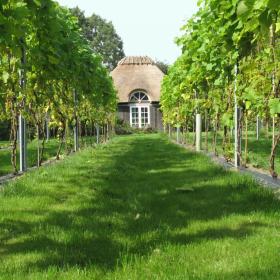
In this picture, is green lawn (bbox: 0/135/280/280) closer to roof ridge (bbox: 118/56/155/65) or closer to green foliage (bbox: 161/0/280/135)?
green foliage (bbox: 161/0/280/135)

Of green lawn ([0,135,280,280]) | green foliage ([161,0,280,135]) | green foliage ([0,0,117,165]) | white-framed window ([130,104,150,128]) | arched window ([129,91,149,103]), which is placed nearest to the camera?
green lawn ([0,135,280,280])

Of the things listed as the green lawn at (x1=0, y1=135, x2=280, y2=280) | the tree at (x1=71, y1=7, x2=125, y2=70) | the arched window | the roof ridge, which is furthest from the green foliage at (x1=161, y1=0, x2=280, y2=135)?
the tree at (x1=71, y1=7, x2=125, y2=70)

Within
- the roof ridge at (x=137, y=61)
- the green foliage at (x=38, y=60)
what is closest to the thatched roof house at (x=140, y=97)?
the roof ridge at (x=137, y=61)

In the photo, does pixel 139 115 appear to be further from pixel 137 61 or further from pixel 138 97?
pixel 137 61

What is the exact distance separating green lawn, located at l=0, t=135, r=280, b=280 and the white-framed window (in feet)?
121

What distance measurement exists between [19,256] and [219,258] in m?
1.64

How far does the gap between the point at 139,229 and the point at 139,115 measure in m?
40.4

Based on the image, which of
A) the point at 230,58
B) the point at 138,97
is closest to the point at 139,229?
the point at 230,58

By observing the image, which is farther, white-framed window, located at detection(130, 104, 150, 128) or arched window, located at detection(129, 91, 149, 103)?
arched window, located at detection(129, 91, 149, 103)

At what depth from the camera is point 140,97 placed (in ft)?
152

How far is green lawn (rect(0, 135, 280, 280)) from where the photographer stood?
3455 millimetres

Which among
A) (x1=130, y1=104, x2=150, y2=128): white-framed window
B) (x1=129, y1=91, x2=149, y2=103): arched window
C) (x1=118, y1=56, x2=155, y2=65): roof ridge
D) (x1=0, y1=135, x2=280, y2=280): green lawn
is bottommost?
(x1=0, y1=135, x2=280, y2=280): green lawn

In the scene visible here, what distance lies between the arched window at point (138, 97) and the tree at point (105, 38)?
28.8 m

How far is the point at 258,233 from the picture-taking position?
4.35 m
